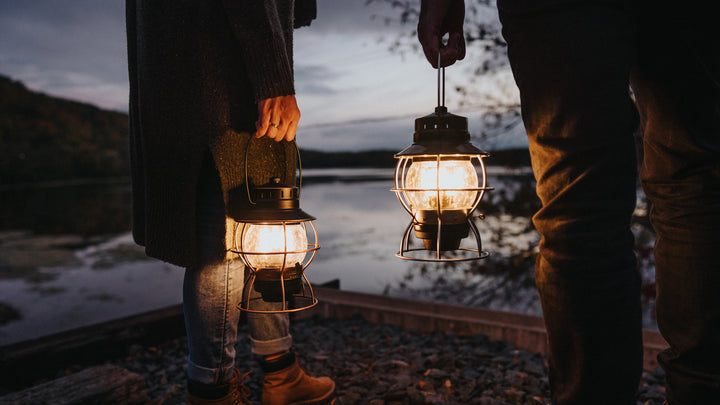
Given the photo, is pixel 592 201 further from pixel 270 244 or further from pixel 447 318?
pixel 447 318

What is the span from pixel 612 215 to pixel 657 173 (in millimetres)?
290

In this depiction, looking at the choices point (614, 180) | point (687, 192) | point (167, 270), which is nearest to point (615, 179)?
point (614, 180)

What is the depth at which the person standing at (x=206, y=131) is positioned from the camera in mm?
1158

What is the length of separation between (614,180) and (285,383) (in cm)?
117

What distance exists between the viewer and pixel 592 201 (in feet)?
2.40

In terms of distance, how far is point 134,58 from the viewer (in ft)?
4.38

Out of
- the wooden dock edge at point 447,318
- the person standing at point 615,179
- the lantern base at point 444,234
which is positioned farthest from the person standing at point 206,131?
the wooden dock edge at point 447,318

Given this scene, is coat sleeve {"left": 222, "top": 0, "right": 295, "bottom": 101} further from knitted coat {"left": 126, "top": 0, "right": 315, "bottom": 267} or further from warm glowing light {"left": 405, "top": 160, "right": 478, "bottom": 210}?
warm glowing light {"left": 405, "top": 160, "right": 478, "bottom": 210}

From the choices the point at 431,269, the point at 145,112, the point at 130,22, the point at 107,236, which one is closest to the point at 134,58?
the point at 130,22

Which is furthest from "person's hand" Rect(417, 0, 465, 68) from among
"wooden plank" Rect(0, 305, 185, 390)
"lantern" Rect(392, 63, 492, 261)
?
"wooden plank" Rect(0, 305, 185, 390)

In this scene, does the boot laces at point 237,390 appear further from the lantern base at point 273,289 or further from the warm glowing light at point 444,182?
the warm glowing light at point 444,182

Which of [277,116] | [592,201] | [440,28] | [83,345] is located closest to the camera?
[592,201]

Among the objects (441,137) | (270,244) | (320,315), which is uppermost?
(441,137)

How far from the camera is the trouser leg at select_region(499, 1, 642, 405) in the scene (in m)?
0.73
